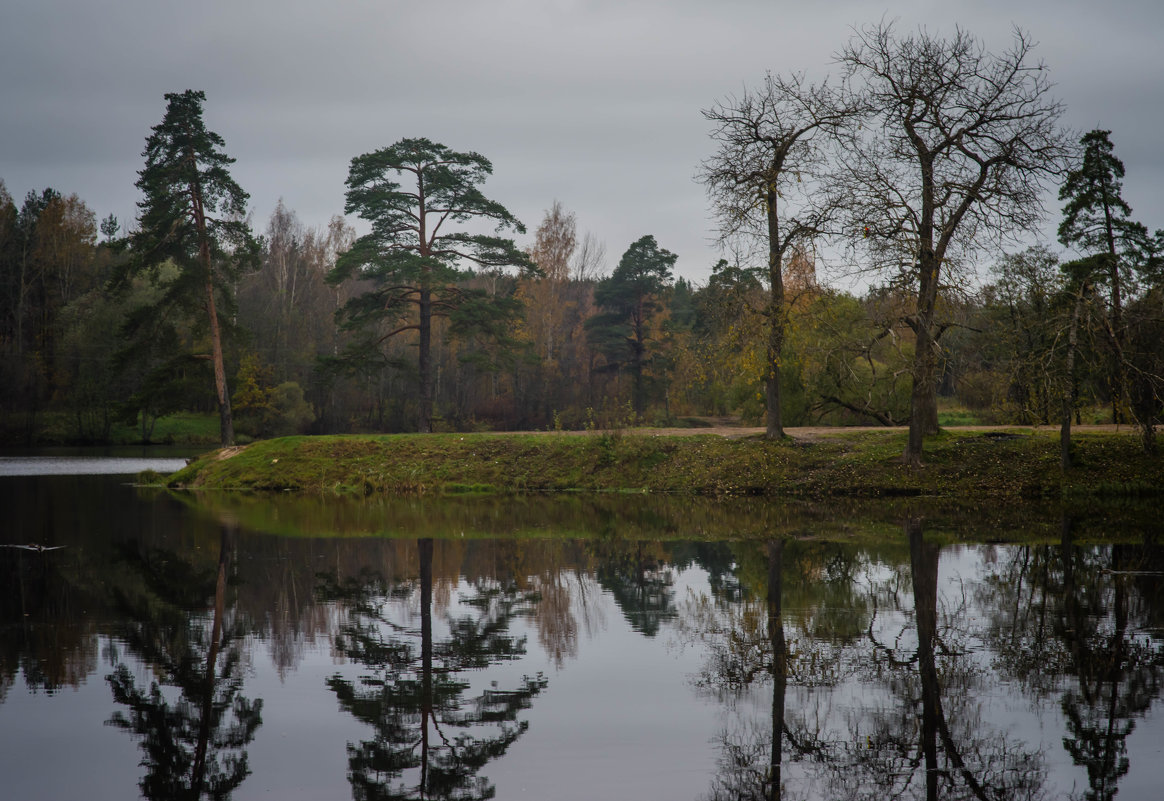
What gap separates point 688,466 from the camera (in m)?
27.1

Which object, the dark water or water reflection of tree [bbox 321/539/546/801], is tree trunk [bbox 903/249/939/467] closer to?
the dark water

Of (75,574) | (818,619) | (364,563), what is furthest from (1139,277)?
(75,574)

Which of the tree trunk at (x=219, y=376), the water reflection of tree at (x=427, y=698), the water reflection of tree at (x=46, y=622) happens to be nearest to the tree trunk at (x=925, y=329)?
the water reflection of tree at (x=427, y=698)

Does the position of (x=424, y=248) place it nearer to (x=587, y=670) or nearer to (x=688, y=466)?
(x=688, y=466)

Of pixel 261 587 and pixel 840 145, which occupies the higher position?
pixel 840 145

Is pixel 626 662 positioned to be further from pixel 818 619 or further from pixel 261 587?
pixel 261 587

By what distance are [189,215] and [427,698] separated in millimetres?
29535

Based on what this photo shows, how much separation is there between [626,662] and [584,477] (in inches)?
760

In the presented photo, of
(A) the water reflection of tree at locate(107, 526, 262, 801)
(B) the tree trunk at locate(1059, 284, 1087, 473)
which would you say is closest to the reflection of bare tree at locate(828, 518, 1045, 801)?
(A) the water reflection of tree at locate(107, 526, 262, 801)

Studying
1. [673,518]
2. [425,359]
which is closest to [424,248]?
[425,359]

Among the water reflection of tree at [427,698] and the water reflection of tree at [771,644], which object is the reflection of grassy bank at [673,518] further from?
the water reflection of tree at [427,698]

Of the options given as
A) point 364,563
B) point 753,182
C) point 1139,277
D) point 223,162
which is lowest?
point 364,563

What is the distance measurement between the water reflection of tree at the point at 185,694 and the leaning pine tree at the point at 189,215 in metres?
22.7

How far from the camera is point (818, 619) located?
9.79m
